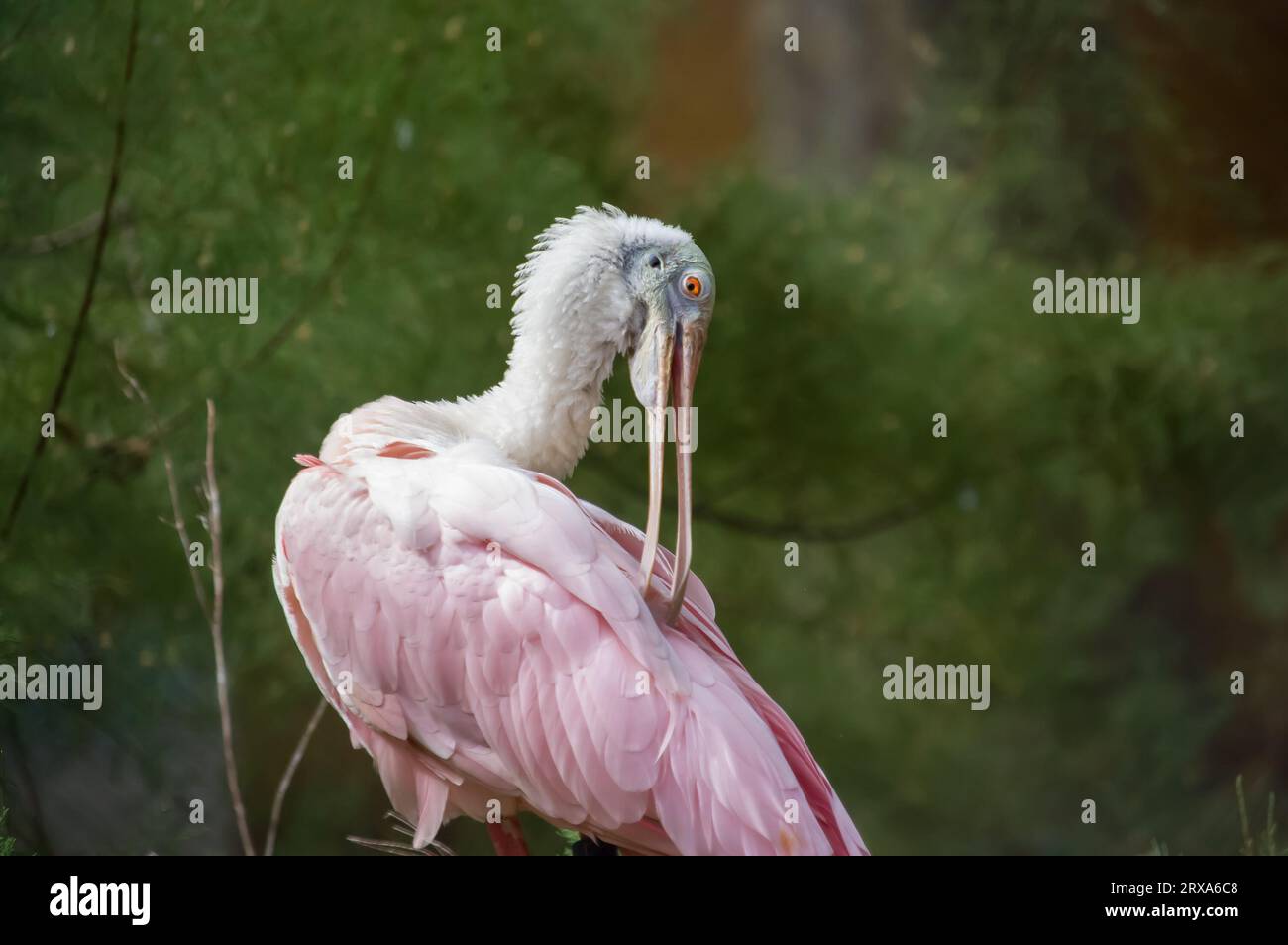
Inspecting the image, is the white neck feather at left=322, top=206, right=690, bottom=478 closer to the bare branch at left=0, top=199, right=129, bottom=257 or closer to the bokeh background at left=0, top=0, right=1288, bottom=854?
the bokeh background at left=0, top=0, right=1288, bottom=854

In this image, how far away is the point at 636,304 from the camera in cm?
220

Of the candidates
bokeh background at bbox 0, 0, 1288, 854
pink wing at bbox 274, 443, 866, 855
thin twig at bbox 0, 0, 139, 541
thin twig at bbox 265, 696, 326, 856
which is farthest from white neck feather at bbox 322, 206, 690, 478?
thin twig at bbox 0, 0, 139, 541

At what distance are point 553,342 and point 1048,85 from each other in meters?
2.26

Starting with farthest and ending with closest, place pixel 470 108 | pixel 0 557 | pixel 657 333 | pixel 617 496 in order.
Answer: pixel 617 496, pixel 470 108, pixel 0 557, pixel 657 333

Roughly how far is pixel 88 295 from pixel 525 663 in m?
1.63

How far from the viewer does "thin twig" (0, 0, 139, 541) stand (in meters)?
3.06

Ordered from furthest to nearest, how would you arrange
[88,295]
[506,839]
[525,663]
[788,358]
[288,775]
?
[788,358]
[88,295]
[288,775]
[506,839]
[525,663]

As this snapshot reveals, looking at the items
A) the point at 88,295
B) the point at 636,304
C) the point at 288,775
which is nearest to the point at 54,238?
the point at 88,295

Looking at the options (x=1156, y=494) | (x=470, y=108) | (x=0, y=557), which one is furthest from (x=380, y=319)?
(x=1156, y=494)

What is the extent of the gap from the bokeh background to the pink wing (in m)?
1.18

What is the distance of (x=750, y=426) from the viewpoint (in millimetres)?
3668

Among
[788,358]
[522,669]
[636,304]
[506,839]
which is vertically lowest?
[506,839]

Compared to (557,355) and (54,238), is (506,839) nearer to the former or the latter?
(557,355)
